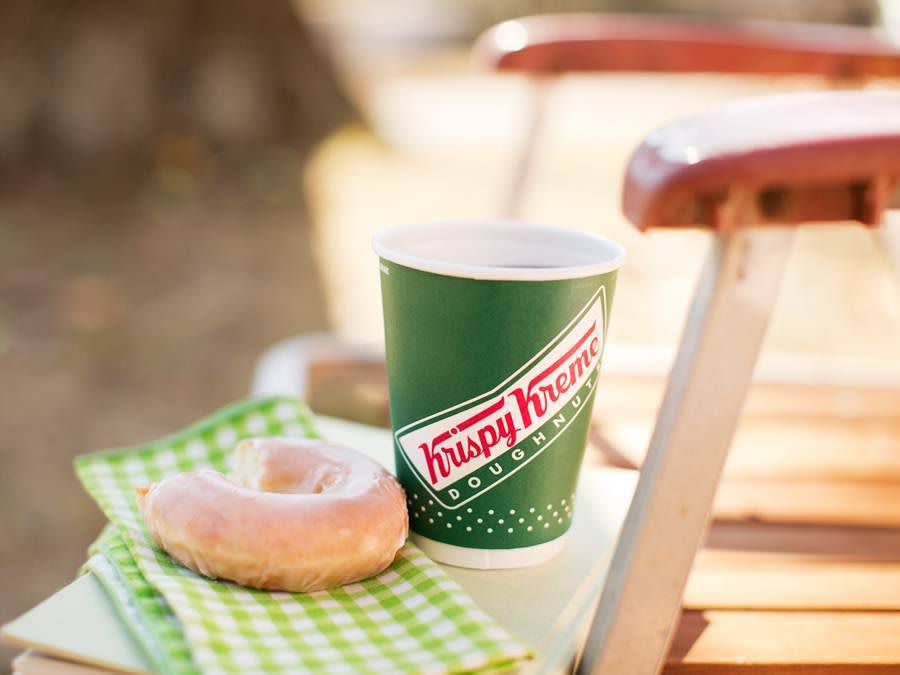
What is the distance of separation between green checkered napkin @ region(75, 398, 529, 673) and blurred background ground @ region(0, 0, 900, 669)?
1220mm

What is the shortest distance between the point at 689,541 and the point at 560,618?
124 mm

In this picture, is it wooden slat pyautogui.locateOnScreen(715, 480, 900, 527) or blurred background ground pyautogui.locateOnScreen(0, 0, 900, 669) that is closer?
wooden slat pyautogui.locateOnScreen(715, 480, 900, 527)

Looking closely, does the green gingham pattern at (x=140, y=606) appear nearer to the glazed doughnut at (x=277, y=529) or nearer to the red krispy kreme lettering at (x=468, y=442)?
the glazed doughnut at (x=277, y=529)

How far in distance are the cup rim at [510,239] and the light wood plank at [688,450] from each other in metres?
0.10

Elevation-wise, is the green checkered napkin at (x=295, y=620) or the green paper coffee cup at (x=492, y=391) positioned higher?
the green paper coffee cup at (x=492, y=391)

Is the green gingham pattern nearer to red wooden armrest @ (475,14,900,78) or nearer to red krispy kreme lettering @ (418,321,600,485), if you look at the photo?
red krispy kreme lettering @ (418,321,600,485)

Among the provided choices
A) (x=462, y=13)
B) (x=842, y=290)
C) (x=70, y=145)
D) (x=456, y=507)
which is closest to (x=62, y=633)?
(x=456, y=507)

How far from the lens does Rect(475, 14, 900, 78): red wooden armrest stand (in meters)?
1.33

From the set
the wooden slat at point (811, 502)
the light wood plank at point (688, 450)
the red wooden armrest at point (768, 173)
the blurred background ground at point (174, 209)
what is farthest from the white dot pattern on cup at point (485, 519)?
the blurred background ground at point (174, 209)

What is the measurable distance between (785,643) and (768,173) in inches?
15.6

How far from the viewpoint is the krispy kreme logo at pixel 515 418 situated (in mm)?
645

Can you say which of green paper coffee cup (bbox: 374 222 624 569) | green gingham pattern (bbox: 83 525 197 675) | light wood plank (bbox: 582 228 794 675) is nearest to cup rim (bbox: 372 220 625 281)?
green paper coffee cup (bbox: 374 222 624 569)

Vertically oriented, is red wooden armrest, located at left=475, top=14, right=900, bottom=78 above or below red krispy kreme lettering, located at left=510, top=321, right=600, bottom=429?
above

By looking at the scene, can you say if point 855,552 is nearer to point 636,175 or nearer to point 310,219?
point 636,175
